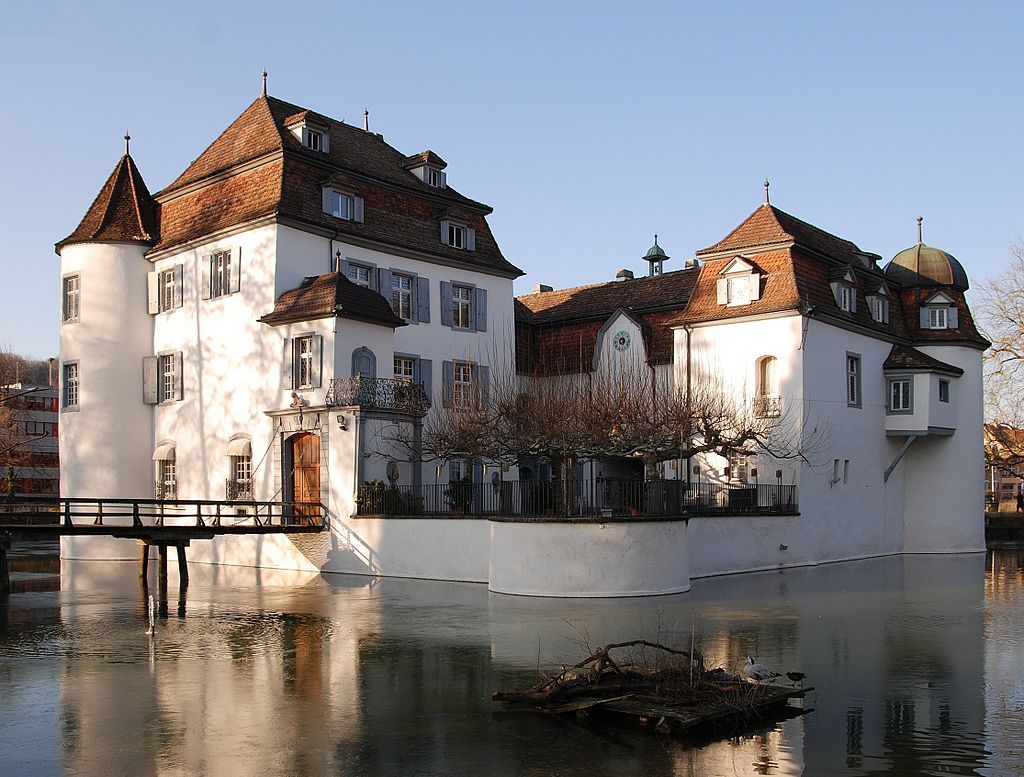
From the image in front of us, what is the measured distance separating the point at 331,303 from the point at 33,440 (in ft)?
142

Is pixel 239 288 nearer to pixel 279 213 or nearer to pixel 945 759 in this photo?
pixel 279 213

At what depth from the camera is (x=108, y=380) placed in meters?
34.5

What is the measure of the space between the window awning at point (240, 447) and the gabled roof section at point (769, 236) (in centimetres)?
1441

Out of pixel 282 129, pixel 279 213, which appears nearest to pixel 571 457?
pixel 279 213

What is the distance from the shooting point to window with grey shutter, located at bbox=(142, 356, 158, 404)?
34.6m

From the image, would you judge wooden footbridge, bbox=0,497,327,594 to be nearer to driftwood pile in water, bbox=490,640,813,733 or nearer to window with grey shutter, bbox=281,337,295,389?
window with grey shutter, bbox=281,337,295,389

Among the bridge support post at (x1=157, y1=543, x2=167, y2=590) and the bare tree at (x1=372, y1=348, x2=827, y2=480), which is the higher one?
the bare tree at (x1=372, y1=348, x2=827, y2=480)

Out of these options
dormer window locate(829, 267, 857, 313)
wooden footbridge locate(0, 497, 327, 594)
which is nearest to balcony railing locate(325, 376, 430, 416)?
wooden footbridge locate(0, 497, 327, 594)

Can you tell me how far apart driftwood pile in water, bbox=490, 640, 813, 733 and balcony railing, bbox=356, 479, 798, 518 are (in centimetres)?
1122

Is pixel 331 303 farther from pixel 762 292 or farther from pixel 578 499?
pixel 762 292

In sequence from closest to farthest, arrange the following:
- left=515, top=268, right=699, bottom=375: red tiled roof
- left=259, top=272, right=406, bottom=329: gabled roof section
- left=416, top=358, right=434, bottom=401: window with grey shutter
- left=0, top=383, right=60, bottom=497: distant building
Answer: left=259, top=272, right=406, bottom=329: gabled roof section < left=416, top=358, right=434, bottom=401: window with grey shutter < left=515, top=268, right=699, bottom=375: red tiled roof < left=0, top=383, right=60, bottom=497: distant building

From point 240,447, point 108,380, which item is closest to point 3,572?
point 240,447

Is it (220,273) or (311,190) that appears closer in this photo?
(311,190)

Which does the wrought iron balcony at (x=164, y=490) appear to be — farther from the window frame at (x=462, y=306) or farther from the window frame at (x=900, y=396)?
the window frame at (x=900, y=396)
